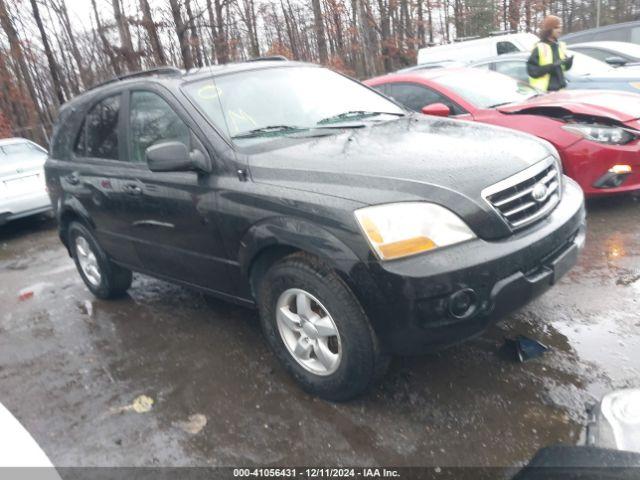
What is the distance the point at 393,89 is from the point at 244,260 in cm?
409

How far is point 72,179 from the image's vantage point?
4266 mm

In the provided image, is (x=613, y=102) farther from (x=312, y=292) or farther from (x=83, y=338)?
(x=83, y=338)

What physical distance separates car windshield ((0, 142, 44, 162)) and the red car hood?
24.5 ft

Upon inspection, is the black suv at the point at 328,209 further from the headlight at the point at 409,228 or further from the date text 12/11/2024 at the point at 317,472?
the date text 12/11/2024 at the point at 317,472

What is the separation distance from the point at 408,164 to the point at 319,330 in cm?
93

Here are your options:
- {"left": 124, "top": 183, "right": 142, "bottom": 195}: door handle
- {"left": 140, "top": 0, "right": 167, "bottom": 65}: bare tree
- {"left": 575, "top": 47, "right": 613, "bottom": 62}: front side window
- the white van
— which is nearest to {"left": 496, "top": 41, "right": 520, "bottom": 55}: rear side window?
the white van

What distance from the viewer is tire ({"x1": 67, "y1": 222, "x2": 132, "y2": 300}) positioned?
4.42 m

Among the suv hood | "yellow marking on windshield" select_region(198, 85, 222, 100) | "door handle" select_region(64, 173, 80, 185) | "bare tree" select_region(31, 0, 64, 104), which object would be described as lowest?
"door handle" select_region(64, 173, 80, 185)

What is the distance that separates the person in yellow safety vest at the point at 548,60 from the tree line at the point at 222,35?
9655mm

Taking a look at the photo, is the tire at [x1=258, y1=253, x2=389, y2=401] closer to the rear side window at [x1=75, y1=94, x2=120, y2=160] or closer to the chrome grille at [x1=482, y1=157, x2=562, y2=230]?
the chrome grille at [x1=482, y1=157, x2=562, y2=230]

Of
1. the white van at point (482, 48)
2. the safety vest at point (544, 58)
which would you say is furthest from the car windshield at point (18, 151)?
the white van at point (482, 48)

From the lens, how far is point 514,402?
Answer: 258cm

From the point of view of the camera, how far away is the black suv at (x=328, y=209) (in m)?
2.31

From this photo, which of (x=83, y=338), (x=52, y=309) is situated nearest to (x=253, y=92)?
(x=83, y=338)
